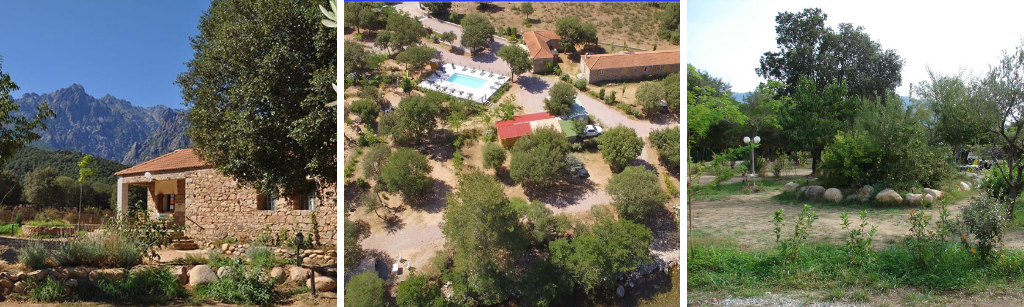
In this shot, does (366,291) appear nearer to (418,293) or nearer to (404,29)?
(418,293)

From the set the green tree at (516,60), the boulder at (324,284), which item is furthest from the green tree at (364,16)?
the boulder at (324,284)

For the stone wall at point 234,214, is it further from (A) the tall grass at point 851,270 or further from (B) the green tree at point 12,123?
(A) the tall grass at point 851,270

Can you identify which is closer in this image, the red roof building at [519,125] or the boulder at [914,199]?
the red roof building at [519,125]

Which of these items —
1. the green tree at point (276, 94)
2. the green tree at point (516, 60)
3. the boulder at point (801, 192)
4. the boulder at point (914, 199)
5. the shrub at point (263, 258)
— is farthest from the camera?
the boulder at point (801, 192)

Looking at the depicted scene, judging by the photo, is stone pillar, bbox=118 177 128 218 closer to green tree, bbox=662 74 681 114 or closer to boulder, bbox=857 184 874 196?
green tree, bbox=662 74 681 114

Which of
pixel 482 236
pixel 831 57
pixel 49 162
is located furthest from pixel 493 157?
pixel 49 162

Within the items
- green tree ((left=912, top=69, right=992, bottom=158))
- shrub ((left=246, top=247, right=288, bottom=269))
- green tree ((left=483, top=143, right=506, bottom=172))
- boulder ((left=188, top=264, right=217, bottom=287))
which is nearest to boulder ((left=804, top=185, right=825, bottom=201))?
green tree ((left=912, top=69, right=992, bottom=158))

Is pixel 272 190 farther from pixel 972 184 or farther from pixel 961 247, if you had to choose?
pixel 972 184
